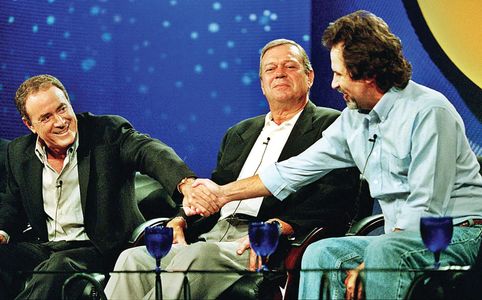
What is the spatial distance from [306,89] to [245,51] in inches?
35.4

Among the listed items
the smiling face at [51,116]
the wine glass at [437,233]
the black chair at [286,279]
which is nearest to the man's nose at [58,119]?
the smiling face at [51,116]

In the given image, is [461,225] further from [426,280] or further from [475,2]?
[475,2]

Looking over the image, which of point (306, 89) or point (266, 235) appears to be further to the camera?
point (306, 89)

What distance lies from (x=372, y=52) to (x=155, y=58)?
6.37 ft

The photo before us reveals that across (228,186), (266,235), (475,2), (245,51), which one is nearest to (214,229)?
(228,186)

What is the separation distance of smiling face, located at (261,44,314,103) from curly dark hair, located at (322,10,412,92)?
29.3 inches

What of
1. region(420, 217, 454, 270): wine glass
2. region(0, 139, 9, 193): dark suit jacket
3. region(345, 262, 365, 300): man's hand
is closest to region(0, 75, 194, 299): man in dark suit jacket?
region(0, 139, 9, 193): dark suit jacket

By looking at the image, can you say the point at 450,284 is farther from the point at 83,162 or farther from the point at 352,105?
the point at 83,162

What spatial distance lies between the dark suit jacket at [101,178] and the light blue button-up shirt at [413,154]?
85 cm

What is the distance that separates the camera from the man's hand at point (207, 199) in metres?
3.50

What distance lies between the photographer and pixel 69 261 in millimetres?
3514

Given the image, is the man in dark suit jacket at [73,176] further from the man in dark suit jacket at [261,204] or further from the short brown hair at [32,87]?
the man in dark suit jacket at [261,204]

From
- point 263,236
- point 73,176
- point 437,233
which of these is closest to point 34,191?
point 73,176

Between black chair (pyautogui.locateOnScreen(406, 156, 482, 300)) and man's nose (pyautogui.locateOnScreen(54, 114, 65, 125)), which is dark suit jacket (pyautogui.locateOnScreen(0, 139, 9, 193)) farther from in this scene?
black chair (pyautogui.locateOnScreen(406, 156, 482, 300))
